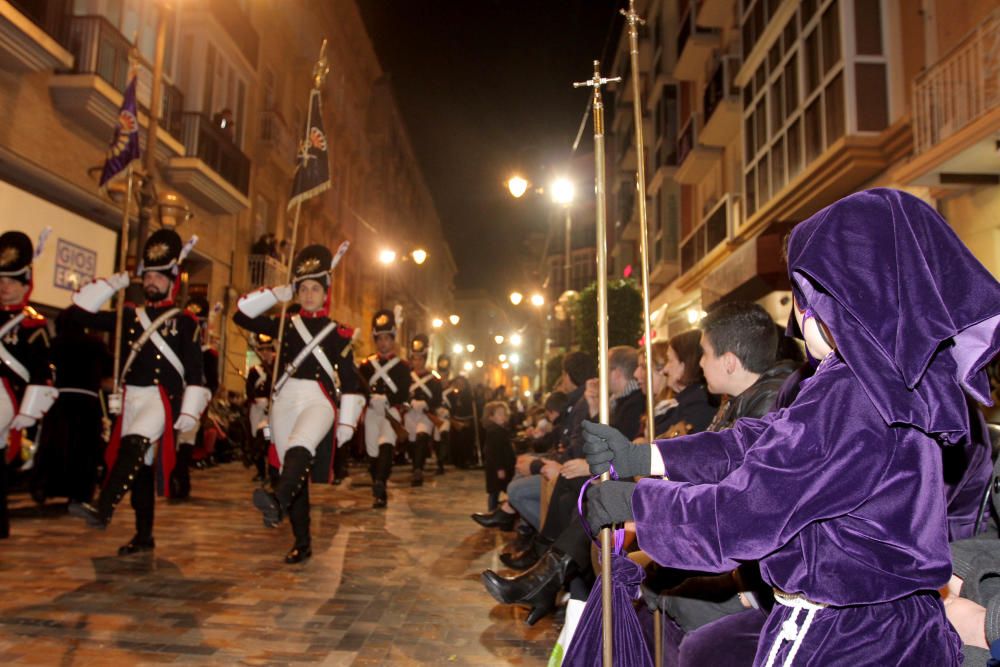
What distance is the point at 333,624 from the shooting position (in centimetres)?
443

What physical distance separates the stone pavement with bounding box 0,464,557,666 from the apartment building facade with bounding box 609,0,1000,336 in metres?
7.38

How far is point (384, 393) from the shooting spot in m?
11.2

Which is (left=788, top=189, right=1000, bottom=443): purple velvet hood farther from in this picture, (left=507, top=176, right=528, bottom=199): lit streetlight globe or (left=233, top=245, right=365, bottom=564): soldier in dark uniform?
(left=507, top=176, right=528, bottom=199): lit streetlight globe

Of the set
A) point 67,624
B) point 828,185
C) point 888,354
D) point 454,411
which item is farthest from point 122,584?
point 454,411

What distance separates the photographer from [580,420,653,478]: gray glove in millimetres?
2219

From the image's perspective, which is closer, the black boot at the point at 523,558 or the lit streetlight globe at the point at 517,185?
the black boot at the point at 523,558

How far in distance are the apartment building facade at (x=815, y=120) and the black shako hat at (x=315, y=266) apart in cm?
722

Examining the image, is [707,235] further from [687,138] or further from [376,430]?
[376,430]

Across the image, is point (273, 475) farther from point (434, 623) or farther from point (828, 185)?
point (828, 185)

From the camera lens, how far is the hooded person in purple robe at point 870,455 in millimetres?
1759

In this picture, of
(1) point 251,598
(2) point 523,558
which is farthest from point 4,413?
(2) point 523,558

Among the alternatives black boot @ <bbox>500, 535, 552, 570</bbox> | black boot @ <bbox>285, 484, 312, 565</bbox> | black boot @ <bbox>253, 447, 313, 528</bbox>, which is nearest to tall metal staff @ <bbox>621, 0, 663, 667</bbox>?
black boot @ <bbox>500, 535, 552, 570</bbox>

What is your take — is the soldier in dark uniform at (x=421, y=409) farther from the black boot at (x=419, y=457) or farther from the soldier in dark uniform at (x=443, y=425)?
the soldier in dark uniform at (x=443, y=425)

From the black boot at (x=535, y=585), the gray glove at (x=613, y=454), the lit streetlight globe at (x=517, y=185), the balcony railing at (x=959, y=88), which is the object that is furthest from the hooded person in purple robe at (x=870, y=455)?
the lit streetlight globe at (x=517, y=185)
